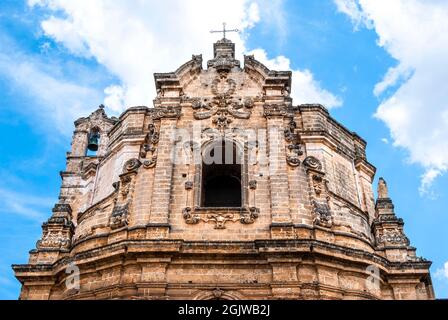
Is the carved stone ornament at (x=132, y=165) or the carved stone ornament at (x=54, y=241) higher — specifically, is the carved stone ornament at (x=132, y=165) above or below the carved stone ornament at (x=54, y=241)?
above

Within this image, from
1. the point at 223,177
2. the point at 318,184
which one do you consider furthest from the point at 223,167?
the point at 318,184

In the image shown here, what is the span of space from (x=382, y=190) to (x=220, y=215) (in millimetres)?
4995

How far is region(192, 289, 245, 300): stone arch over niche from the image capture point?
39.0 ft

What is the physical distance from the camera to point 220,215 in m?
13.2

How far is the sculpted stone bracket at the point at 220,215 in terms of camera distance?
43.1 ft

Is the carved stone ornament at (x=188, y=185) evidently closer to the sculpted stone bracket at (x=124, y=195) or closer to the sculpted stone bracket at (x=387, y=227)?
the sculpted stone bracket at (x=124, y=195)

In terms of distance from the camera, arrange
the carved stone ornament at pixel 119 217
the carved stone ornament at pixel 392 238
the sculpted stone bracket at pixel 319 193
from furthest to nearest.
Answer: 1. the carved stone ornament at pixel 392 238
2. the carved stone ornament at pixel 119 217
3. the sculpted stone bracket at pixel 319 193

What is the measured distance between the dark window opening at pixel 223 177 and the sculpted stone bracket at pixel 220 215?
104cm

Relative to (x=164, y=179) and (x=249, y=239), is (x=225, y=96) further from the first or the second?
(x=249, y=239)

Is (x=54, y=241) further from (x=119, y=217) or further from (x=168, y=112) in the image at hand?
(x=168, y=112)

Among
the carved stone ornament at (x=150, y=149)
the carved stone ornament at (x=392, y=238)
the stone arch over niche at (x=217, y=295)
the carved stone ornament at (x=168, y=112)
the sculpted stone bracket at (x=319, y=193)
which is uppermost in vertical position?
the carved stone ornament at (x=168, y=112)

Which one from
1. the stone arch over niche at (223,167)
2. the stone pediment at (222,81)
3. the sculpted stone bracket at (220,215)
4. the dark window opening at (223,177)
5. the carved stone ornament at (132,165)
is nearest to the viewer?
the sculpted stone bracket at (220,215)

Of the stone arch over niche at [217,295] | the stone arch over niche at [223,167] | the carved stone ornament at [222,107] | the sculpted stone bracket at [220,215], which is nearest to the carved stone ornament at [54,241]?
the sculpted stone bracket at [220,215]

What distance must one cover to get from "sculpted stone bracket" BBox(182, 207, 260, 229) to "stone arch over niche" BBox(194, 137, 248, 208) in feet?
2.05
